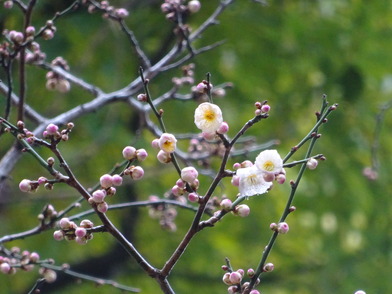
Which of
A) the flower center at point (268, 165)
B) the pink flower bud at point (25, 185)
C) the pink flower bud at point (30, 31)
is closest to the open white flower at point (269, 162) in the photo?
the flower center at point (268, 165)

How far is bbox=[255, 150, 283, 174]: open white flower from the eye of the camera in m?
1.63

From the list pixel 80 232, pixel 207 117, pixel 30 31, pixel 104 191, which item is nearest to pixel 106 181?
pixel 104 191

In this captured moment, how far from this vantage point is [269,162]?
5.40ft

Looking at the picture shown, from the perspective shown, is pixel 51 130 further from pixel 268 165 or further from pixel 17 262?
pixel 17 262

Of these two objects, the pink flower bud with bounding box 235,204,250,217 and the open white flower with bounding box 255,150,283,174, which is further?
the pink flower bud with bounding box 235,204,250,217

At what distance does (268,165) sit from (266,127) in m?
3.54

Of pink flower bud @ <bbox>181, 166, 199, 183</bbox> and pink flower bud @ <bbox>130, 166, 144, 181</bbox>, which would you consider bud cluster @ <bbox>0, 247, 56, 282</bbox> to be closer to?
pink flower bud @ <bbox>130, 166, 144, 181</bbox>

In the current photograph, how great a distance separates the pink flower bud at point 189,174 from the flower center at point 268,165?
16 centimetres

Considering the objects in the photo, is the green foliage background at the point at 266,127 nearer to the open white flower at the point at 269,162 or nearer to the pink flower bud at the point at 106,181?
the pink flower bud at the point at 106,181

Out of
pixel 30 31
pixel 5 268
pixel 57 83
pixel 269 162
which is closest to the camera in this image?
pixel 269 162

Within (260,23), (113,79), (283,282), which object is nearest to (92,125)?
(113,79)

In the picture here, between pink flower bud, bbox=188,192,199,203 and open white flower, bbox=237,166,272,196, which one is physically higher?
open white flower, bbox=237,166,272,196

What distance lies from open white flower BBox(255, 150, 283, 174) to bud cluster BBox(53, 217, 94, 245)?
412 mm

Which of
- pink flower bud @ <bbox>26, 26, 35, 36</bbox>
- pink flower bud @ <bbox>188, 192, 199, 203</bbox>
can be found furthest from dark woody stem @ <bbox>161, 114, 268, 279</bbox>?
pink flower bud @ <bbox>26, 26, 35, 36</bbox>
